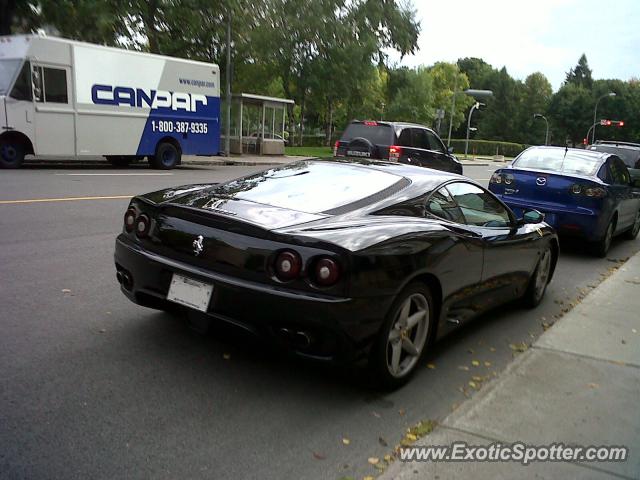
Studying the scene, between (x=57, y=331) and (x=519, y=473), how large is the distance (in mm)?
3094

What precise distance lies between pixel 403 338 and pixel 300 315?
810mm

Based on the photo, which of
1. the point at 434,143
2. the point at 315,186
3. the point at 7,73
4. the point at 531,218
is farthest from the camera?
the point at 7,73

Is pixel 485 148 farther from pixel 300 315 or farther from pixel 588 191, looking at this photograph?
pixel 300 315

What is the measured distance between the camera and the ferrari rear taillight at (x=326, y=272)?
10.4 feet

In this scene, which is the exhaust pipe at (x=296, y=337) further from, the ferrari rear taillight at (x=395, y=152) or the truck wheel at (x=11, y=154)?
the truck wheel at (x=11, y=154)

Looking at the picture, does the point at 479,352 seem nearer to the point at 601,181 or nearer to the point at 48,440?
the point at 48,440

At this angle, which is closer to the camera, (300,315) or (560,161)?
(300,315)

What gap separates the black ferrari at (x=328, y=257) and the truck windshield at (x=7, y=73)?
12701 millimetres

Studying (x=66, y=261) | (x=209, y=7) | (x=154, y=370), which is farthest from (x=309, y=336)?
(x=209, y=7)

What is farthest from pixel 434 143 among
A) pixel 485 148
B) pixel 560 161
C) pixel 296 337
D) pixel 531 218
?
pixel 485 148

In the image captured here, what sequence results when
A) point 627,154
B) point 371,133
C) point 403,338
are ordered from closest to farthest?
point 403,338 → point 371,133 → point 627,154

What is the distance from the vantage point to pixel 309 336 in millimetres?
3205

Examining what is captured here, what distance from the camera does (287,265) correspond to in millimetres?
3223

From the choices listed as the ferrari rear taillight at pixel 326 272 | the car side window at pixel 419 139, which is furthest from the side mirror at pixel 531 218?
the car side window at pixel 419 139
